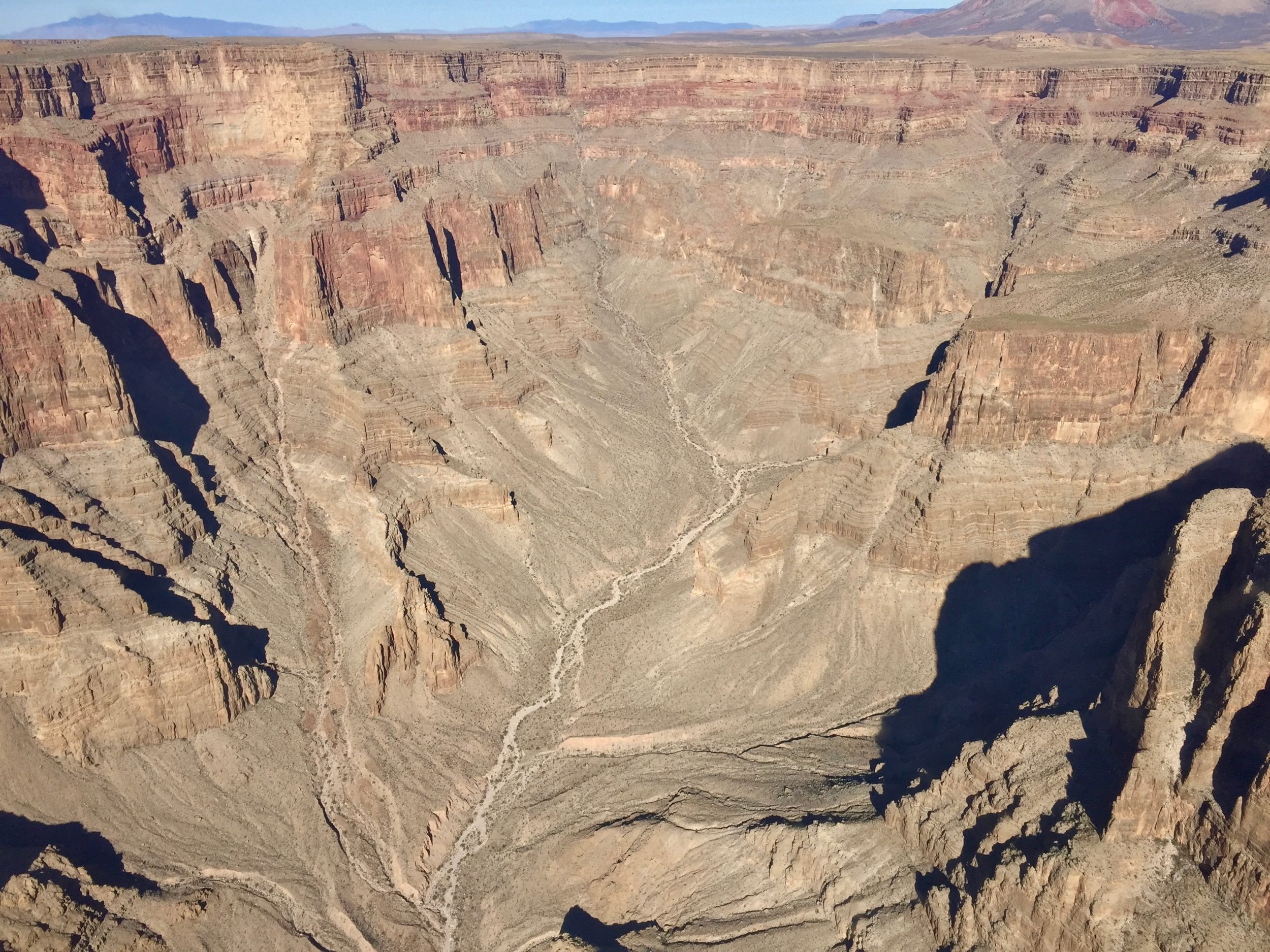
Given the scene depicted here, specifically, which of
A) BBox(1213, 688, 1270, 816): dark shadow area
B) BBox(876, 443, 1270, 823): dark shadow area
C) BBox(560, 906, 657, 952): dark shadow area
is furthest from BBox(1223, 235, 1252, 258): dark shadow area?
BBox(560, 906, 657, 952): dark shadow area

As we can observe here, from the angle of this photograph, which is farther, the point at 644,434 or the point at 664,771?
the point at 644,434

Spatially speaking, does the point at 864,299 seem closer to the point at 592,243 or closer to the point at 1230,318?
the point at 1230,318

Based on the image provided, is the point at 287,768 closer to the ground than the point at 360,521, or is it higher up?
closer to the ground

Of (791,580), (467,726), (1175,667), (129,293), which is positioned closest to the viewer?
(1175,667)

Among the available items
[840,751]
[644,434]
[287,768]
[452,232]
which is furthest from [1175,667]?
[452,232]

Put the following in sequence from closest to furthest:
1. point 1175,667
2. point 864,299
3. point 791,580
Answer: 1. point 1175,667
2. point 791,580
3. point 864,299

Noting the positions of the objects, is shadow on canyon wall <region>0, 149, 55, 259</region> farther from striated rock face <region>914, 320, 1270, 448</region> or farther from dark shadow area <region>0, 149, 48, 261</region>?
striated rock face <region>914, 320, 1270, 448</region>

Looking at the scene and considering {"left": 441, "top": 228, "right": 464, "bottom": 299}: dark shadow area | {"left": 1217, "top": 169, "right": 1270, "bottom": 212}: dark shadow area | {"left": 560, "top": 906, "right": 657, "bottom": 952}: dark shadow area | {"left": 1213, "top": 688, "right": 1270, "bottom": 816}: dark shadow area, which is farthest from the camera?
{"left": 1217, "top": 169, "right": 1270, "bottom": 212}: dark shadow area
